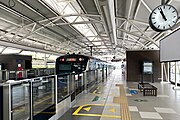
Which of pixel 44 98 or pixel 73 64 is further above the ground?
pixel 73 64

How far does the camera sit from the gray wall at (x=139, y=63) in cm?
1470

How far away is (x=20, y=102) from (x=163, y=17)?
4492 millimetres

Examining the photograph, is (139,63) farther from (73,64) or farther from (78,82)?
(78,82)

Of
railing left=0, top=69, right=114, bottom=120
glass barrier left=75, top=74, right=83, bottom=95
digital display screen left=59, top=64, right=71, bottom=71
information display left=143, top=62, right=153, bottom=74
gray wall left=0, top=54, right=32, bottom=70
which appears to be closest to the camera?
railing left=0, top=69, right=114, bottom=120

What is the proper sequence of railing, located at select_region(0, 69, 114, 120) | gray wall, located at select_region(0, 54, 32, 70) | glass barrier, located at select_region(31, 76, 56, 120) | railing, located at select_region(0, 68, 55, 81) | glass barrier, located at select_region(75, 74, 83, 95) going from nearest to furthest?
railing, located at select_region(0, 69, 114, 120), glass barrier, located at select_region(31, 76, 56, 120), glass barrier, located at select_region(75, 74, 83, 95), railing, located at select_region(0, 68, 55, 81), gray wall, located at select_region(0, 54, 32, 70)

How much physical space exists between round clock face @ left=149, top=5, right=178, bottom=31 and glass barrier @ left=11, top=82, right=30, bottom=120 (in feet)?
13.5

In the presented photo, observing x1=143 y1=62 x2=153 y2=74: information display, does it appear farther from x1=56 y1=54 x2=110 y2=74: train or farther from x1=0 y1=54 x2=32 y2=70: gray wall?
x1=0 y1=54 x2=32 y2=70: gray wall

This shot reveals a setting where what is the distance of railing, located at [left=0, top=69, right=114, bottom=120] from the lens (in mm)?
2447

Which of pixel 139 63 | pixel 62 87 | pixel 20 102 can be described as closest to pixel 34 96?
pixel 20 102

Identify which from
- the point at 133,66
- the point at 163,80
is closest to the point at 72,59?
the point at 133,66

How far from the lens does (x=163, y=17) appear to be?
15.9 ft

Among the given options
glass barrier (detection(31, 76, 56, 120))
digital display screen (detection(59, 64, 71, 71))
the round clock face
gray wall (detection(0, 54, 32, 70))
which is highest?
the round clock face

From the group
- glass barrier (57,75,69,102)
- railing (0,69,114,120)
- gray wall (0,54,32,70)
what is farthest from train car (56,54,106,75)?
glass barrier (57,75,69,102)

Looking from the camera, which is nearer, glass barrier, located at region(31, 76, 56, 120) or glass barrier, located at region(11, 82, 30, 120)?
glass barrier, located at region(11, 82, 30, 120)
